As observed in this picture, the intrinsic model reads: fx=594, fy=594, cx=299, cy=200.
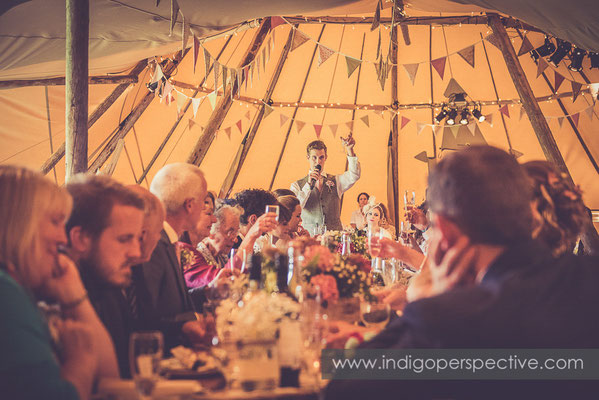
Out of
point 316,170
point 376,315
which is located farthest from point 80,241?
point 316,170

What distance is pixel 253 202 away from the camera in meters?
4.79

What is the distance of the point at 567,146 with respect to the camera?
9.87 metres

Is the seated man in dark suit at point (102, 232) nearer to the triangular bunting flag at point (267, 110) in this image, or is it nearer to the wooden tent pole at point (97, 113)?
the wooden tent pole at point (97, 113)

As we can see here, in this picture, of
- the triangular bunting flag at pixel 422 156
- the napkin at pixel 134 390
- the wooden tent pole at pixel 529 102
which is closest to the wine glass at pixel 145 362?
the napkin at pixel 134 390

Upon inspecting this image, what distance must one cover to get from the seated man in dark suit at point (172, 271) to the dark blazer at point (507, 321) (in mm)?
1155

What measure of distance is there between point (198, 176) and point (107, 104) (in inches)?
179

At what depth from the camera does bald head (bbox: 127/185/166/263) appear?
2.31m

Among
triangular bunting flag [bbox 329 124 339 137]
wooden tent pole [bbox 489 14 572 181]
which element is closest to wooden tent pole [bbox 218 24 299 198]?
triangular bunting flag [bbox 329 124 339 137]

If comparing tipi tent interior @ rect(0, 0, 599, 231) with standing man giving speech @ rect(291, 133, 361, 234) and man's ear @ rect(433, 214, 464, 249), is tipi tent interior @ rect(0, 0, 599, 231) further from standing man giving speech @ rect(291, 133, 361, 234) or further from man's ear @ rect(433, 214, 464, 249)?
man's ear @ rect(433, 214, 464, 249)

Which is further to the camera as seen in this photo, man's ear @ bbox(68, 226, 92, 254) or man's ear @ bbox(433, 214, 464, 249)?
man's ear @ bbox(68, 226, 92, 254)

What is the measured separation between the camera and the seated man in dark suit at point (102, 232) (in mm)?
1849

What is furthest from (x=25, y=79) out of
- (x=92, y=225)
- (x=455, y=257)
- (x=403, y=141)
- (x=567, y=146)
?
(x=567, y=146)

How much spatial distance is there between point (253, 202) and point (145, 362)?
11.0 ft

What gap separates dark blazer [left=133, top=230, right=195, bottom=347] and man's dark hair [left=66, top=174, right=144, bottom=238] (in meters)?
0.66
